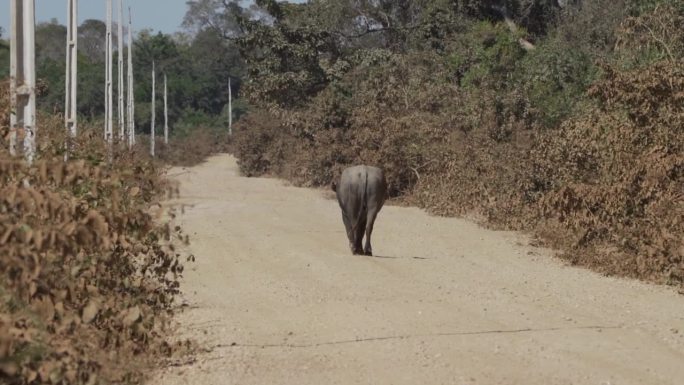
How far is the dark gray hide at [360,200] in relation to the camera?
14125 mm

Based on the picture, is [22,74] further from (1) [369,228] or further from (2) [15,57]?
(1) [369,228]

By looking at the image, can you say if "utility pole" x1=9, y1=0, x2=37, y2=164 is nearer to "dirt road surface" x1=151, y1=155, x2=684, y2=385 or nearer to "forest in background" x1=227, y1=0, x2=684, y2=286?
"dirt road surface" x1=151, y1=155, x2=684, y2=385

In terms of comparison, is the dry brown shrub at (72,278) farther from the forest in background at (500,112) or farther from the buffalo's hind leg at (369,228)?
the forest in background at (500,112)

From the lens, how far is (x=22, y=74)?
328 inches

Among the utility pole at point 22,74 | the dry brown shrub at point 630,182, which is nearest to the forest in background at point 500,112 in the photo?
the dry brown shrub at point 630,182

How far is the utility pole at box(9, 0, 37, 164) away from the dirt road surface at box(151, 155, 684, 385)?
6.82 ft

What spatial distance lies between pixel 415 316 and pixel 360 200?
511 cm

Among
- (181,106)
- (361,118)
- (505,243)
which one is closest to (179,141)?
(181,106)

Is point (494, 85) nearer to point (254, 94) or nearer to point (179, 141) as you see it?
point (254, 94)

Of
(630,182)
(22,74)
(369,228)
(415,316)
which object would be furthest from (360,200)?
(22,74)

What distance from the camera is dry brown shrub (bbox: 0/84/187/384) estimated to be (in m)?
4.62

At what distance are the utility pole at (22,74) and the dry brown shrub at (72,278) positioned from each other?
0.27 m

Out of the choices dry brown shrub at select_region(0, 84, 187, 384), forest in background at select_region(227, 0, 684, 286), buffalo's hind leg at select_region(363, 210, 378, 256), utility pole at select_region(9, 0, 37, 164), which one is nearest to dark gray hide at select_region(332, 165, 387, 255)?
buffalo's hind leg at select_region(363, 210, 378, 256)

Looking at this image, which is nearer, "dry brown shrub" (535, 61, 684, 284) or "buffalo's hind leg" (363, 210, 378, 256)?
"dry brown shrub" (535, 61, 684, 284)
